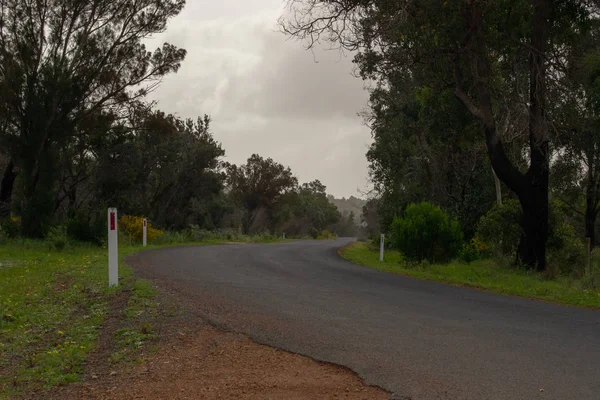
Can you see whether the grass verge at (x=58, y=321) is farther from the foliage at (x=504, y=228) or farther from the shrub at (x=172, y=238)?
the shrub at (x=172, y=238)

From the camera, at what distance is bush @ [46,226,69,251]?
72.6ft

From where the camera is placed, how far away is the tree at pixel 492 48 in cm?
1548

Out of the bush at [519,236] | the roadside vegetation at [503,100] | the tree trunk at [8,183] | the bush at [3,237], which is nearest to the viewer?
Result: the roadside vegetation at [503,100]

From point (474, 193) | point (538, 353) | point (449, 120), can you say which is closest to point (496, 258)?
point (449, 120)

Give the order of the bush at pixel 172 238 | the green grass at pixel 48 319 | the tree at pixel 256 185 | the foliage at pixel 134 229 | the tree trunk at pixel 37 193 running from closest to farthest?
the green grass at pixel 48 319, the tree trunk at pixel 37 193, the foliage at pixel 134 229, the bush at pixel 172 238, the tree at pixel 256 185

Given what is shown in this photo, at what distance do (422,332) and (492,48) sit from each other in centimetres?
1204

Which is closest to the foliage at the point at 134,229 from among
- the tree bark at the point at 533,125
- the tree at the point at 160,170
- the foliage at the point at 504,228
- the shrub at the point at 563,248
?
the tree at the point at 160,170

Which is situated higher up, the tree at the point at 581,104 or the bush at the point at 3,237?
the tree at the point at 581,104

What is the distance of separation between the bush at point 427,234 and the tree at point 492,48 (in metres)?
2.36

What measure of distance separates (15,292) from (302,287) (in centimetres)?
546

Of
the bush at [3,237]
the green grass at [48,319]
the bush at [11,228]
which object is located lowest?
the green grass at [48,319]

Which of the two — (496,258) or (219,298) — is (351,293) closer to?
Answer: (219,298)

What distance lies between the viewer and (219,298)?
31.8 ft

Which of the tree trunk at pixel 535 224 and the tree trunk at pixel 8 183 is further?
the tree trunk at pixel 8 183
